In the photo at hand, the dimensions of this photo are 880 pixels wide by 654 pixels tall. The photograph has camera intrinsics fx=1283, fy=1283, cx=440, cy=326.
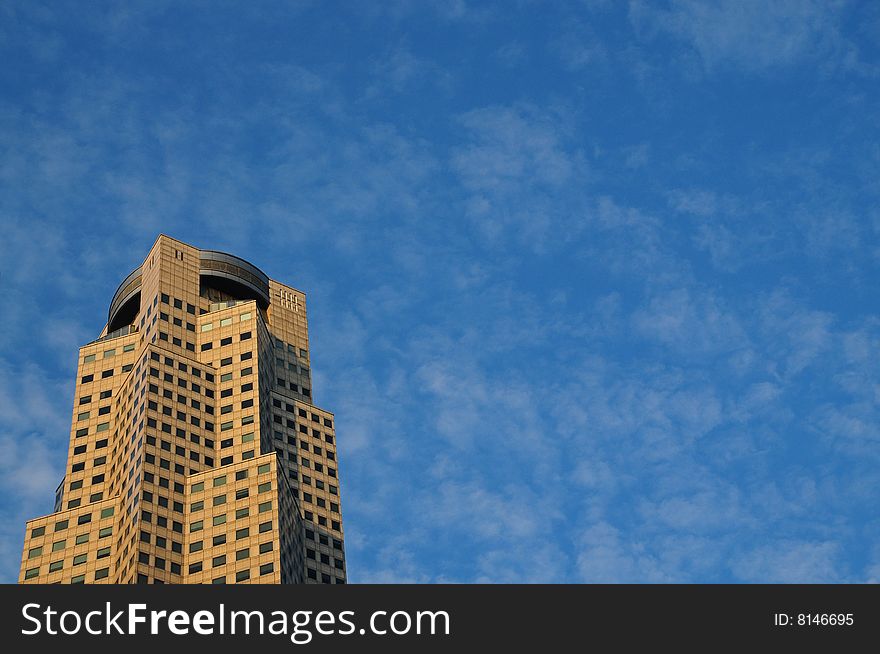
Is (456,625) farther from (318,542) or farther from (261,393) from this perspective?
(261,393)

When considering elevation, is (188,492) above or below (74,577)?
above

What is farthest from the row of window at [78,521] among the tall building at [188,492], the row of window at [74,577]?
the row of window at [74,577]

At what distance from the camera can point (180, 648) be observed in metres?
52.8

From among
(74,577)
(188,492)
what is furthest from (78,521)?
(188,492)

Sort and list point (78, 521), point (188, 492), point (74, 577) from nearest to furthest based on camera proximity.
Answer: point (74, 577), point (188, 492), point (78, 521)

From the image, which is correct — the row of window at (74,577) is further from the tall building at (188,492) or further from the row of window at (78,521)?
the row of window at (78,521)

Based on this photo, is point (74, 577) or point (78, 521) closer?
point (74, 577)

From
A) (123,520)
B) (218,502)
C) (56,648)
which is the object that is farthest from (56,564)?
(56,648)

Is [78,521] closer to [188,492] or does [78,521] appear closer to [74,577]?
[74,577]

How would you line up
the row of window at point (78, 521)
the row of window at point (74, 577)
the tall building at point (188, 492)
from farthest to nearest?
the row of window at point (78, 521) → the row of window at point (74, 577) → the tall building at point (188, 492)

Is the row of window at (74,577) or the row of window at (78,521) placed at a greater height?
the row of window at (78,521)

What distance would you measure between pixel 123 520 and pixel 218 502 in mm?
12961

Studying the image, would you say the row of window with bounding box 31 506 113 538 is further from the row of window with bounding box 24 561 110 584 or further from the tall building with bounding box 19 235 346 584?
the row of window with bounding box 24 561 110 584

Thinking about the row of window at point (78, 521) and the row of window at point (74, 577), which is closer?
the row of window at point (74, 577)
